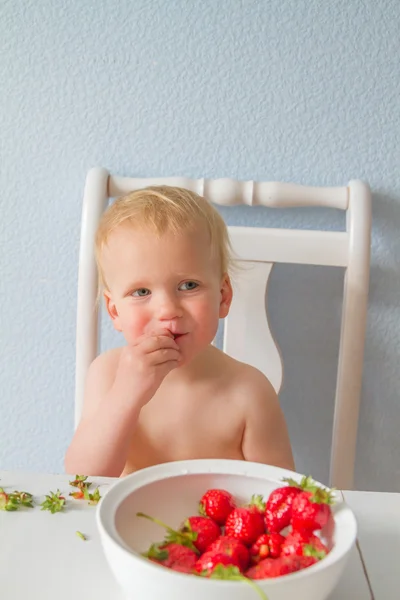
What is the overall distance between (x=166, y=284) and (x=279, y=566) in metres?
0.43

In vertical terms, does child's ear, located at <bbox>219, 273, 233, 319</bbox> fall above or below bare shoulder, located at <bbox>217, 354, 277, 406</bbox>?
above

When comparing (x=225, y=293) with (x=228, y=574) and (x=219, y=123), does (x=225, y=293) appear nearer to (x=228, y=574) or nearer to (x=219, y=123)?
(x=219, y=123)

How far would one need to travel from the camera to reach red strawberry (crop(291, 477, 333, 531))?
456 millimetres

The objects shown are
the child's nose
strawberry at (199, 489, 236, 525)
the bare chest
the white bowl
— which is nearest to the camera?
the white bowl

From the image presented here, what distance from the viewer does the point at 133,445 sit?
2.94 feet

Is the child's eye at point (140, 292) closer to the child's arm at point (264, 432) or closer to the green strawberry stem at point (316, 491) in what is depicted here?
the child's arm at point (264, 432)

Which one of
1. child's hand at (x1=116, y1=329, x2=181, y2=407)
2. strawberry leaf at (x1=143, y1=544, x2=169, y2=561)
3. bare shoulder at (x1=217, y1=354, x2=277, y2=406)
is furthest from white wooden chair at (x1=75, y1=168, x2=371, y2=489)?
strawberry leaf at (x1=143, y1=544, x2=169, y2=561)

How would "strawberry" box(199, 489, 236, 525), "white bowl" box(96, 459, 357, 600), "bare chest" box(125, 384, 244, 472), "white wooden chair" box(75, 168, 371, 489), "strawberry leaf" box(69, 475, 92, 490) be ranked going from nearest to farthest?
"white bowl" box(96, 459, 357, 600), "strawberry" box(199, 489, 236, 525), "strawberry leaf" box(69, 475, 92, 490), "bare chest" box(125, 384, 244, 472), "white wooden chair" box(75, 168, 371, 489)

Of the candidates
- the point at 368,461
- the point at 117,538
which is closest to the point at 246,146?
the point at 368,461

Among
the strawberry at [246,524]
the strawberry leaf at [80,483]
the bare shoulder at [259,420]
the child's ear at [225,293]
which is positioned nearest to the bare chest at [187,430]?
the bare shoulder at [259,420]

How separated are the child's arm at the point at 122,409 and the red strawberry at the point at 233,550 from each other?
35cm

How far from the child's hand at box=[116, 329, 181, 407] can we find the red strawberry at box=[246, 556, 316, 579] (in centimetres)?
39

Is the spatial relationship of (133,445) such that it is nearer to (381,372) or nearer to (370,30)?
(381,372)

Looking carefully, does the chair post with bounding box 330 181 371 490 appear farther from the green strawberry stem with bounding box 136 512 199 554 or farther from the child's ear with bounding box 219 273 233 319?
the green strawberry stem with bounding box 136 512 199 554
